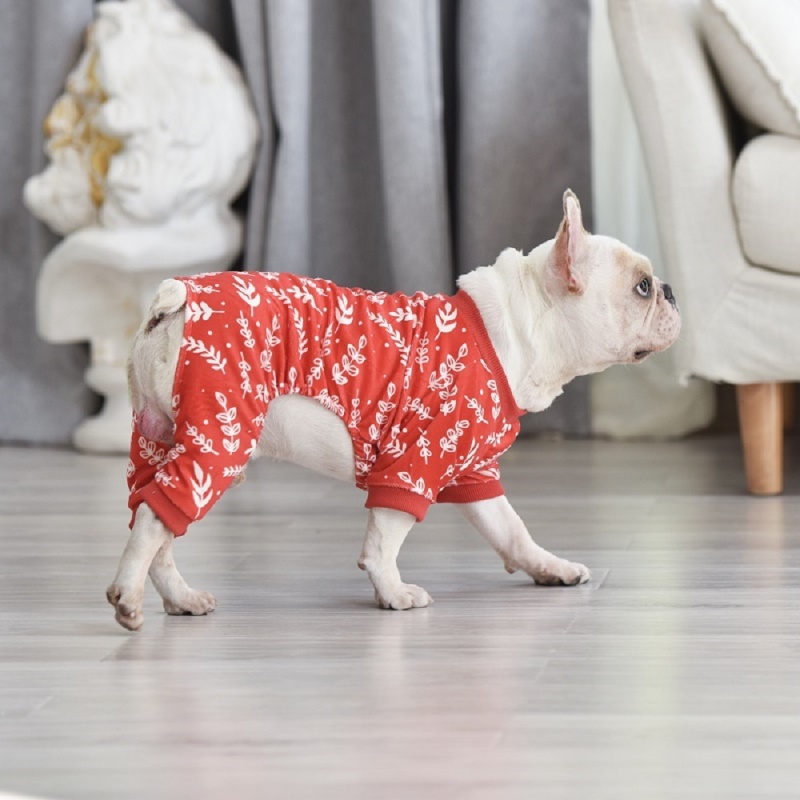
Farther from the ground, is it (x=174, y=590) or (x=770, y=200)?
(x=770, y=200)

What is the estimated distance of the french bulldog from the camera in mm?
1179

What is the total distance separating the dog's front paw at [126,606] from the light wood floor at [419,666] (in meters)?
0.02

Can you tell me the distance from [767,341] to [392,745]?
3.62 feet

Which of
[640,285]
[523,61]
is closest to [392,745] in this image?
[640,285]

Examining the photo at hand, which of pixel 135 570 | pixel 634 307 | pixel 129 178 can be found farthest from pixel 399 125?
pixel 135 570

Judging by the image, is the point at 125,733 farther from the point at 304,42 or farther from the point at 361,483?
the point at 304,42

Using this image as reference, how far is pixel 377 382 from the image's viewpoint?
4.07ft

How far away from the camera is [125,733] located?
2.99 ft

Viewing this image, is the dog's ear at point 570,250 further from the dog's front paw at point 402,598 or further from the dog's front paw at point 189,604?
the dog's front paw at point 189,604

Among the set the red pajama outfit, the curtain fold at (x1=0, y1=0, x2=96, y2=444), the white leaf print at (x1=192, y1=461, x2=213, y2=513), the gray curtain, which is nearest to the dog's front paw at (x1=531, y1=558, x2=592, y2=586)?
the red pajama outfit

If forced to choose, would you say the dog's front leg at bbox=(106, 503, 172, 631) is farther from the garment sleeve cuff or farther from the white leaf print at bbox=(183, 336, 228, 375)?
the garment sleeve cuff

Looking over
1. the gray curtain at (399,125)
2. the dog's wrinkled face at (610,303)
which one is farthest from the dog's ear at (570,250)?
the gray curtain at (399,125)

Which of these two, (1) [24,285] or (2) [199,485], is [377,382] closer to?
(2) [199,485]

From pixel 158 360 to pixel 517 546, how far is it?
41 cm
